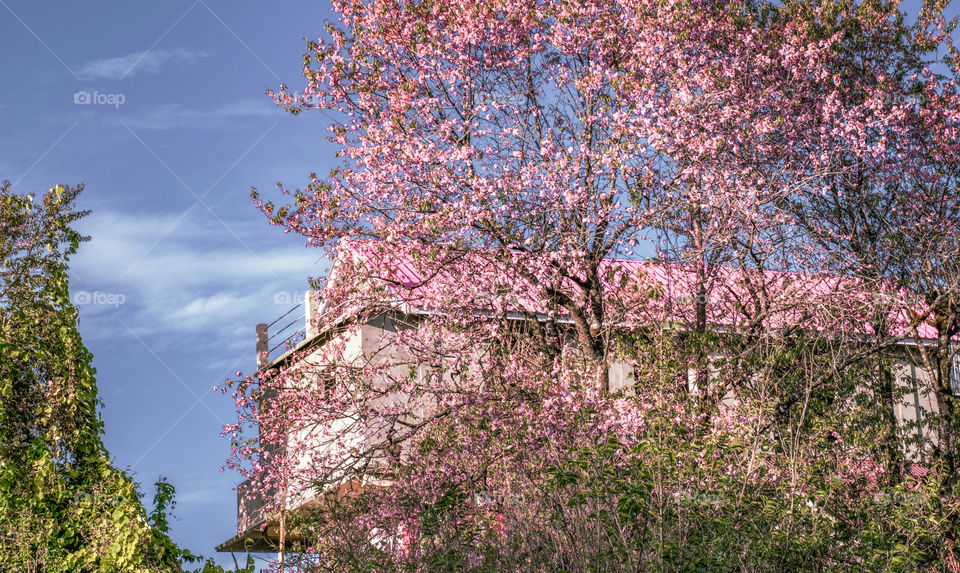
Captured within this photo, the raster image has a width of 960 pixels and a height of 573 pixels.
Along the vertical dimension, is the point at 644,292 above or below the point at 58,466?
above

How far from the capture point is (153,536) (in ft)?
44.0

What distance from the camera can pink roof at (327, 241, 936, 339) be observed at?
15516 millimetres

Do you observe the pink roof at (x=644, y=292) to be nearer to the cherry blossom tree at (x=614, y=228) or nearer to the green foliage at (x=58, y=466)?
the cherry blossom tree at (x=614, y=228)

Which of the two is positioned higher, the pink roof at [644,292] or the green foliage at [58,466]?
the pink roof at [644,292]

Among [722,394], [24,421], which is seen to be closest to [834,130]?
[722,394]

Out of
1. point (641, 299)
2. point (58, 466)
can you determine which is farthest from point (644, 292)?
point (58, 466)

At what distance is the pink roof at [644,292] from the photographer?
15.5m

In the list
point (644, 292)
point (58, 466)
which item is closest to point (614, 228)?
point (644, 292)

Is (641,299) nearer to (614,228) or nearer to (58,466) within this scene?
Result: (614,228)

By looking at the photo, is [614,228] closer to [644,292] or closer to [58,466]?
[644,292]

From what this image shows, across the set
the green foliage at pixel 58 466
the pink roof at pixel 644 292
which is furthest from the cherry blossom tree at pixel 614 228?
the green foliage at pixel 58 466

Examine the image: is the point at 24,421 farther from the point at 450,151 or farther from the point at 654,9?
the point at 654,9

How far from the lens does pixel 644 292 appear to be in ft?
50.9

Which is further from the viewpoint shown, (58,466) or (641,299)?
(641,299)
